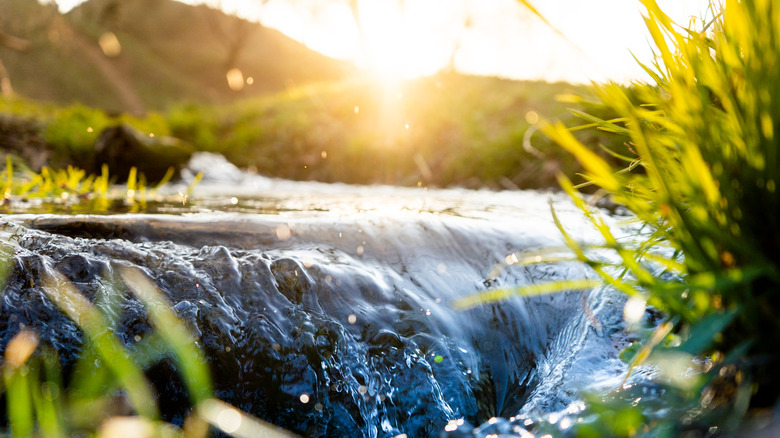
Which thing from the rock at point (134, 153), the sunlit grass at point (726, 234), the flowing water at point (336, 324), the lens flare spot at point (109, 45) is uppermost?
the sunlit grass at point (726, 234)

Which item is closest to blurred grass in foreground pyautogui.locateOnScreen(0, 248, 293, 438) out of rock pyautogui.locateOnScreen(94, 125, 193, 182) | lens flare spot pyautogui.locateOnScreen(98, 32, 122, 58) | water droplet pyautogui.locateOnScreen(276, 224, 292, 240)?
water droplet pyautogui.locateOnScreen(276, 224, 292, 240)

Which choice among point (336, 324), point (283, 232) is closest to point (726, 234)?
point (336, 324)

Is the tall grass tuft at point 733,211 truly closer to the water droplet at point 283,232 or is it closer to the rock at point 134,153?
the water droplet at point 283,232

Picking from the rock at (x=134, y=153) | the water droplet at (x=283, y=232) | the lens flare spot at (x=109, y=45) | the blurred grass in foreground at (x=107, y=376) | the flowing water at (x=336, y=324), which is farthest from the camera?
the lens flare spot at (x=109, y=45)

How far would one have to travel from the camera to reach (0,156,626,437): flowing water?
3.63 feet

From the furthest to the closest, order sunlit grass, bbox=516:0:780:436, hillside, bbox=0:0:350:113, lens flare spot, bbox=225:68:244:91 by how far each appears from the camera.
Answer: lens flare spot, bbox=225:68:244:91, hillside, bbox=0:0:350:113, sunlit grass, bbox=516:0:780:436

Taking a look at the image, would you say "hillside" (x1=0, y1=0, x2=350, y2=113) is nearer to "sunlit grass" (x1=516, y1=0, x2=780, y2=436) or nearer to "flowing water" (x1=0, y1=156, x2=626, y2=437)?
"flowing water" (x1=0, y1=156, x2=626, y2=437)

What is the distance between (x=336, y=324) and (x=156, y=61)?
37.4 metres

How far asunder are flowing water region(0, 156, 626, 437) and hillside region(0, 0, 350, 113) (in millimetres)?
27327

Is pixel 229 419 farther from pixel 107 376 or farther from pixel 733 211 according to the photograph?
pixel 733 211

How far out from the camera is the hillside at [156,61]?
2783cm

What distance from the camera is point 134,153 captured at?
21.0ft

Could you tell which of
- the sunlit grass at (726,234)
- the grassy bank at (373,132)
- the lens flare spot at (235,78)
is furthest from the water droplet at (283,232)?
the lens flare spot at (235,78)

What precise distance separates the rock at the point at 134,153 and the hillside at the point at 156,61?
21.7 m
